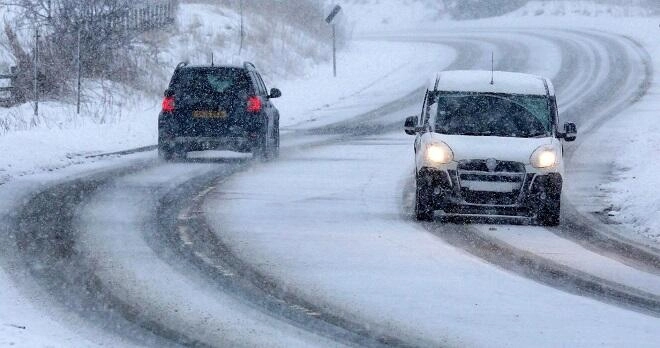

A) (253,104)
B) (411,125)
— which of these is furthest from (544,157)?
(253,104)

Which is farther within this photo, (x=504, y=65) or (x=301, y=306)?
(x=504, y=65)

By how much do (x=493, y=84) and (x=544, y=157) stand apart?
4.96 feet

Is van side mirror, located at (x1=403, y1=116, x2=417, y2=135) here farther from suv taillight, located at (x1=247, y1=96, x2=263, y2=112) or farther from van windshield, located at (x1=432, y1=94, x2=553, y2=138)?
suv taillight, located at (x1=247, y1=96, x2=263, y2=112)

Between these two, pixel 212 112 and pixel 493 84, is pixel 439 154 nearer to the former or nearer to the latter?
pixel 493 84

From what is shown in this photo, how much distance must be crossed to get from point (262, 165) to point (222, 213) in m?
6.92

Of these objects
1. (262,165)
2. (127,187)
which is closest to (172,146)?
(262,165)

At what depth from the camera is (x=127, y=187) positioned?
60.9 feet

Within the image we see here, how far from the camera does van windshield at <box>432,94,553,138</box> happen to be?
1577 cm

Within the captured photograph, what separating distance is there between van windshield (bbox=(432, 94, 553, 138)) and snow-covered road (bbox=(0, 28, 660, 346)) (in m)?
1.12

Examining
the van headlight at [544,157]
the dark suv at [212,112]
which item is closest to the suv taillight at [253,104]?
the dark suv at [212,112]

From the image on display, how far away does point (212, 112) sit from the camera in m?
22.7

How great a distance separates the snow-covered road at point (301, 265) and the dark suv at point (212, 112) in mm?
854

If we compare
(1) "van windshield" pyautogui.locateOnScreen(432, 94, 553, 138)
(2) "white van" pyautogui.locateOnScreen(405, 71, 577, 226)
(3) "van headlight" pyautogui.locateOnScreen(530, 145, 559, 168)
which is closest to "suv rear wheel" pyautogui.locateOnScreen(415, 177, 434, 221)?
(2) "white van" pyautogui.locateOnScreen(405, 71, 577, 226)

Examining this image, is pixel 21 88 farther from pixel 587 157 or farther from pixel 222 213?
pixel 222 213
